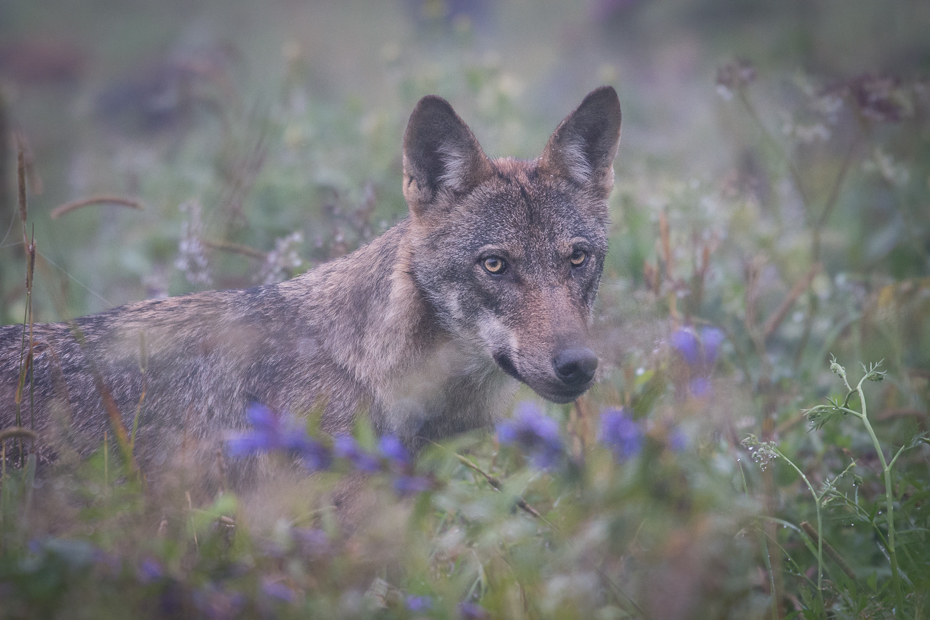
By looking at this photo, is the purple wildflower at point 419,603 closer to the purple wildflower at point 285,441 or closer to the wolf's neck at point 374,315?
the purple wildflower at point 285,441

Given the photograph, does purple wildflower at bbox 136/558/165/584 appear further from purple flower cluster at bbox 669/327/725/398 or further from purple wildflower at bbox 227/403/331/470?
purple flower cluster at bbox 669/327/725/398

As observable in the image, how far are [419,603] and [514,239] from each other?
1968 millimetres

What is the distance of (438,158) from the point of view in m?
3.73

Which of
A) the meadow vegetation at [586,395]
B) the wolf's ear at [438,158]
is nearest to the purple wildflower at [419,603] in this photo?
the meadow vegetation at [586,395]

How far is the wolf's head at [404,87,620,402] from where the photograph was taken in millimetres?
3242

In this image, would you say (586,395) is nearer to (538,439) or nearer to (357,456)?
(538,439)

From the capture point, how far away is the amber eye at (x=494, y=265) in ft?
11.4

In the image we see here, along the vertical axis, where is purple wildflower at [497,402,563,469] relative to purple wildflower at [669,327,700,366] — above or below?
above

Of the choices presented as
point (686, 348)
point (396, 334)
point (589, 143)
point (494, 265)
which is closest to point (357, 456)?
point (396, 334)

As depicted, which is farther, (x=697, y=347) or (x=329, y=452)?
(x=697, y=347)

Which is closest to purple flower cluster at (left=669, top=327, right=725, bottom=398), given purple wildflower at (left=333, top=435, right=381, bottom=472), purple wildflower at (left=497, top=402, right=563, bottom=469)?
purple wildflower at (left=497, top=402, right=563, bottom=469)

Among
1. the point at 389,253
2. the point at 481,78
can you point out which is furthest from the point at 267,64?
the point at 389,253

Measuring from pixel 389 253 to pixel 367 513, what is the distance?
4.71ft

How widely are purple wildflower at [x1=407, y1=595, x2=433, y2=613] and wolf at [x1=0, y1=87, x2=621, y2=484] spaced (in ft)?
3.90
